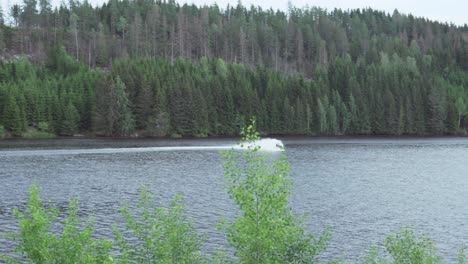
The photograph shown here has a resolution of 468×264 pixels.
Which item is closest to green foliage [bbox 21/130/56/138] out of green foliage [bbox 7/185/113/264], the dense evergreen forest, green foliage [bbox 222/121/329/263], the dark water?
the dense evergreen forest

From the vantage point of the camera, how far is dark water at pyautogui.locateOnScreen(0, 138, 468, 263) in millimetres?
35812

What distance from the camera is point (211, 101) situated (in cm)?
14050

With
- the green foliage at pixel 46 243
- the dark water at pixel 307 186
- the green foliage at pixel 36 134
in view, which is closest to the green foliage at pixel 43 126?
the green foliage at pixel 36 134

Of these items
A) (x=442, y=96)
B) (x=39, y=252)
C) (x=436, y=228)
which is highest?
(x=442, y=96)

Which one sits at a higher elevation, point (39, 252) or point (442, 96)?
point (442, 96)

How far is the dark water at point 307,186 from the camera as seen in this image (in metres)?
35.8

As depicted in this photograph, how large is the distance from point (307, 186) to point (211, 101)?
3473 inches

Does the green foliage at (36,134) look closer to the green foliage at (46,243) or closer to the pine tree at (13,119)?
the pine tree at (13,119)

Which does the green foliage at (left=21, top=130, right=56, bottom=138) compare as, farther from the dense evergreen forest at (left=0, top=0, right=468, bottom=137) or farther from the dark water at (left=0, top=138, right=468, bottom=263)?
the dark water at (left=0, top=138, right=468, bottom=263)

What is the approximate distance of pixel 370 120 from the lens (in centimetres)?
15800

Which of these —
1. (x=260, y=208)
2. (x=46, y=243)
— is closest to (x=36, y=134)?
(x=46, y=243)

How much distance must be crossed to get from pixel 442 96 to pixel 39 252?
165622mm

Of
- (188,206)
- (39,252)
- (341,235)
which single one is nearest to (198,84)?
(188,206)

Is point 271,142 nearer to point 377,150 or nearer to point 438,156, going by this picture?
point 377,150
